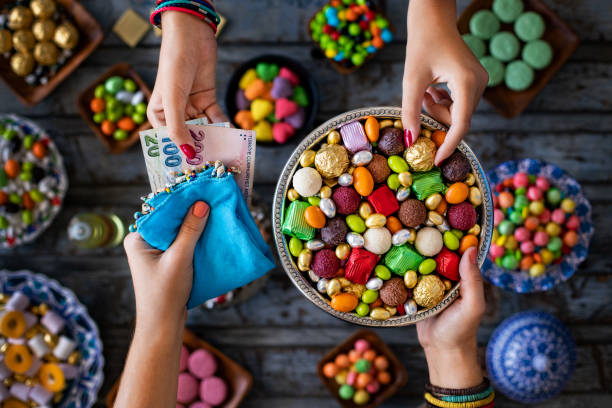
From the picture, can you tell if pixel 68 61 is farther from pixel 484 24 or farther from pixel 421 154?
pixel 484 24

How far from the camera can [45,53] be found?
122cm

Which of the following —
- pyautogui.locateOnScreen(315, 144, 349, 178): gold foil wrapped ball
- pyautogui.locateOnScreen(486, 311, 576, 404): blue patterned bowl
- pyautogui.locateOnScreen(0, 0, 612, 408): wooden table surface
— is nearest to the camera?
pyautogui.locateOnScreen(315, 144, 349, 178): gold foil wrapped ball

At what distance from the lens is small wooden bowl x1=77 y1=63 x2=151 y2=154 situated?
4.04 ft

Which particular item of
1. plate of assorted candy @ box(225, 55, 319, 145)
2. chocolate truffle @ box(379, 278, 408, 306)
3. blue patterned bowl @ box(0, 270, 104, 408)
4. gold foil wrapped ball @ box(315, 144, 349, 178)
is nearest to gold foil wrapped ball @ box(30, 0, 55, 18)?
plate of assorted candy @ box(225, 55, 319, 145)

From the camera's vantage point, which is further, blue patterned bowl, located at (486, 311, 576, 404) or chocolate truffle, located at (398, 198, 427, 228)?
blue patterned bowl, located at (486, 311, 576, 404)

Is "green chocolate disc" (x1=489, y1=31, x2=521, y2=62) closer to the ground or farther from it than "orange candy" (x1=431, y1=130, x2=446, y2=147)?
farther from it

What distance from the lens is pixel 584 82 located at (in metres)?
1.26

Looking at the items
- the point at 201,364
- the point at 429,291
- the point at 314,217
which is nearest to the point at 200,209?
the point at 314,217

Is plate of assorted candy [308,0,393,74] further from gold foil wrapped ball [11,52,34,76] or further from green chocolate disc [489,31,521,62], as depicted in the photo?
gold foil wrapped ball [11,52,34,76]

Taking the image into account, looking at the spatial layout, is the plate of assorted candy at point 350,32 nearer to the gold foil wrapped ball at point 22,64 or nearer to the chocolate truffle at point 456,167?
the chocolate truffle at point 456,167

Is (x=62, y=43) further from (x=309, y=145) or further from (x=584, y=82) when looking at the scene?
(x=584, y=82)

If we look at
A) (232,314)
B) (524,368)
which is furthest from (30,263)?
(524,368)

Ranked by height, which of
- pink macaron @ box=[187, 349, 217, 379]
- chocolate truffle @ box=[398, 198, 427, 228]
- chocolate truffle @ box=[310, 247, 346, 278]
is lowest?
pink macaron @ box=[187, 349, 217, 379]

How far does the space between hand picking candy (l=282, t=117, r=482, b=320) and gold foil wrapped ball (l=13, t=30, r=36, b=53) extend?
0.98 meters
